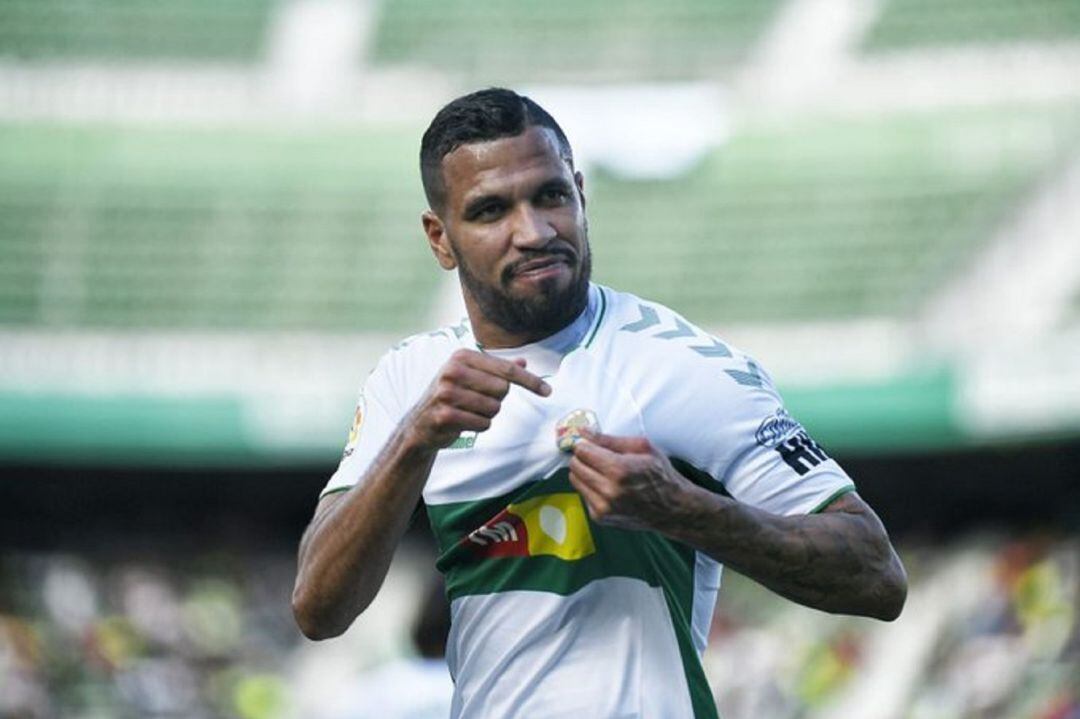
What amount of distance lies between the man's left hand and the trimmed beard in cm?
37

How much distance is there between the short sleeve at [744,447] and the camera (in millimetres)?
3072

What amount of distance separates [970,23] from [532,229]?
72.6 feet

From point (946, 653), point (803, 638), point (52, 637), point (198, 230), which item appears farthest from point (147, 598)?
point (946, 653)

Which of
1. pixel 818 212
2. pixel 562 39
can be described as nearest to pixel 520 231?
pixel 818 212

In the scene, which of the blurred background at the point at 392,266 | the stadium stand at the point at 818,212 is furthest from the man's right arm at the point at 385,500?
the stadium stand at the point at 818,212

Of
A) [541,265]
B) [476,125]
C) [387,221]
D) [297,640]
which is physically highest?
[476,125]

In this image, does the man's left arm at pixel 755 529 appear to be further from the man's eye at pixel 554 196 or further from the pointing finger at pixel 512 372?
the man's eye at pixel 554 196

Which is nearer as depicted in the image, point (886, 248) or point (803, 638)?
point (803, 638)

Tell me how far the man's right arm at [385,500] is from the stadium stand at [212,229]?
799 inches

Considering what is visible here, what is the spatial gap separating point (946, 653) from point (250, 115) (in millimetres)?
10528

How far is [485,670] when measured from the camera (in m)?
3.13

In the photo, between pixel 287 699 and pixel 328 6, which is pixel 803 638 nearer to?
pixel 287 699

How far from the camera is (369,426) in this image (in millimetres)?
3332

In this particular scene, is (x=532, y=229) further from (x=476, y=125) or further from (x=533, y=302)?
(x=476, y=125)
